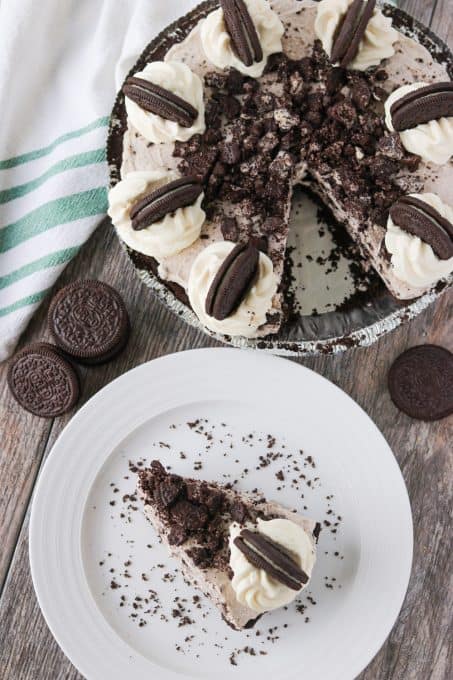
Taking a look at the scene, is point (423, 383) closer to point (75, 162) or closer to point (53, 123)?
point (75, 162)

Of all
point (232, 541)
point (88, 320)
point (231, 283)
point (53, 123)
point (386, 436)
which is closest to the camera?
point (231, 283)

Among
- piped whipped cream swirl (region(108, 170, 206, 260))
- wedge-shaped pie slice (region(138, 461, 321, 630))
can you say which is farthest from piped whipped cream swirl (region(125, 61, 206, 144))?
wedge-shaped pie slice (region(138, 461, 321, 630))

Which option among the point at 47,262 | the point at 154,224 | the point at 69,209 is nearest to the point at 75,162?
the point at 69,209

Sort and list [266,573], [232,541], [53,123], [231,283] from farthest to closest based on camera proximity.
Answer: [53,123] → [232,541] → [266,573] → [231,283]

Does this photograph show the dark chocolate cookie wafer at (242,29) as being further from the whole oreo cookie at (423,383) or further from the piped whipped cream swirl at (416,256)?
the whole oreo cookie at (423,383)

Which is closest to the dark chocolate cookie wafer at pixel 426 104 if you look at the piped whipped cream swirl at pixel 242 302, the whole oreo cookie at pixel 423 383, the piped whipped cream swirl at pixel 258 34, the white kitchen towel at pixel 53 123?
the piped whipped cream swirl at pixel 258 34

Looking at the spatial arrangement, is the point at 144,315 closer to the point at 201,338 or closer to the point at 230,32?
the point at 201,338

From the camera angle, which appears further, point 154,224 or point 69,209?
point 69,209

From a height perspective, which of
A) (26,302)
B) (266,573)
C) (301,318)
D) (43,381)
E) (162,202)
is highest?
(162,202)
